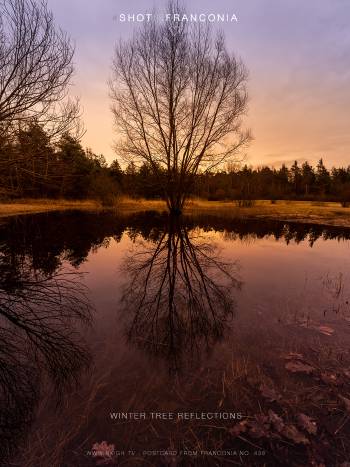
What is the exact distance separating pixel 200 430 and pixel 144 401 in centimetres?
51

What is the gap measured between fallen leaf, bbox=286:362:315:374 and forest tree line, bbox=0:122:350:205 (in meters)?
6.35

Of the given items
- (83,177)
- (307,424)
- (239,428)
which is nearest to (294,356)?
(307,424)

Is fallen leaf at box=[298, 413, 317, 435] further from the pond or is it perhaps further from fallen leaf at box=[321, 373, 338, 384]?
fallen leaf at box=[321, 373, 338, 384]

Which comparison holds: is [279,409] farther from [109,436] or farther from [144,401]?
[109,436]

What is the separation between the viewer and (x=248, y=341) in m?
2.95

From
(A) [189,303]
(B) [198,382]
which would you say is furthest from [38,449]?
(A) [189,303]

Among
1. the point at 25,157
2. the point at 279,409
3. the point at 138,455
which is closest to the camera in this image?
the point at 138,455

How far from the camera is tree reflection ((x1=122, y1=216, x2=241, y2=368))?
9.75 ft

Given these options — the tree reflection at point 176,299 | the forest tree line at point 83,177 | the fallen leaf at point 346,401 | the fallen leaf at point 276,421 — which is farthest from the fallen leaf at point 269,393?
the forest tree line at point 83,177

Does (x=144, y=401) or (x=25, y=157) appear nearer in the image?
(x=144, y=401)

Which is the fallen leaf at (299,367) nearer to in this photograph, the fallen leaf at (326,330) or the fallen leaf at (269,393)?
the fallen leaf at (269,393)

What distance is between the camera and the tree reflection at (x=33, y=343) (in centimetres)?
196

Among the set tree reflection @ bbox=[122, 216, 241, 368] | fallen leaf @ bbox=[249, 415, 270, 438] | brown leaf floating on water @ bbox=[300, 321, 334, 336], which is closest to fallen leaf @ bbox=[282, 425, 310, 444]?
fallen leaf @ bbox=[249, 415, 270, 438]

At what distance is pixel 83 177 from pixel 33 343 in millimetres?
→ 37110
